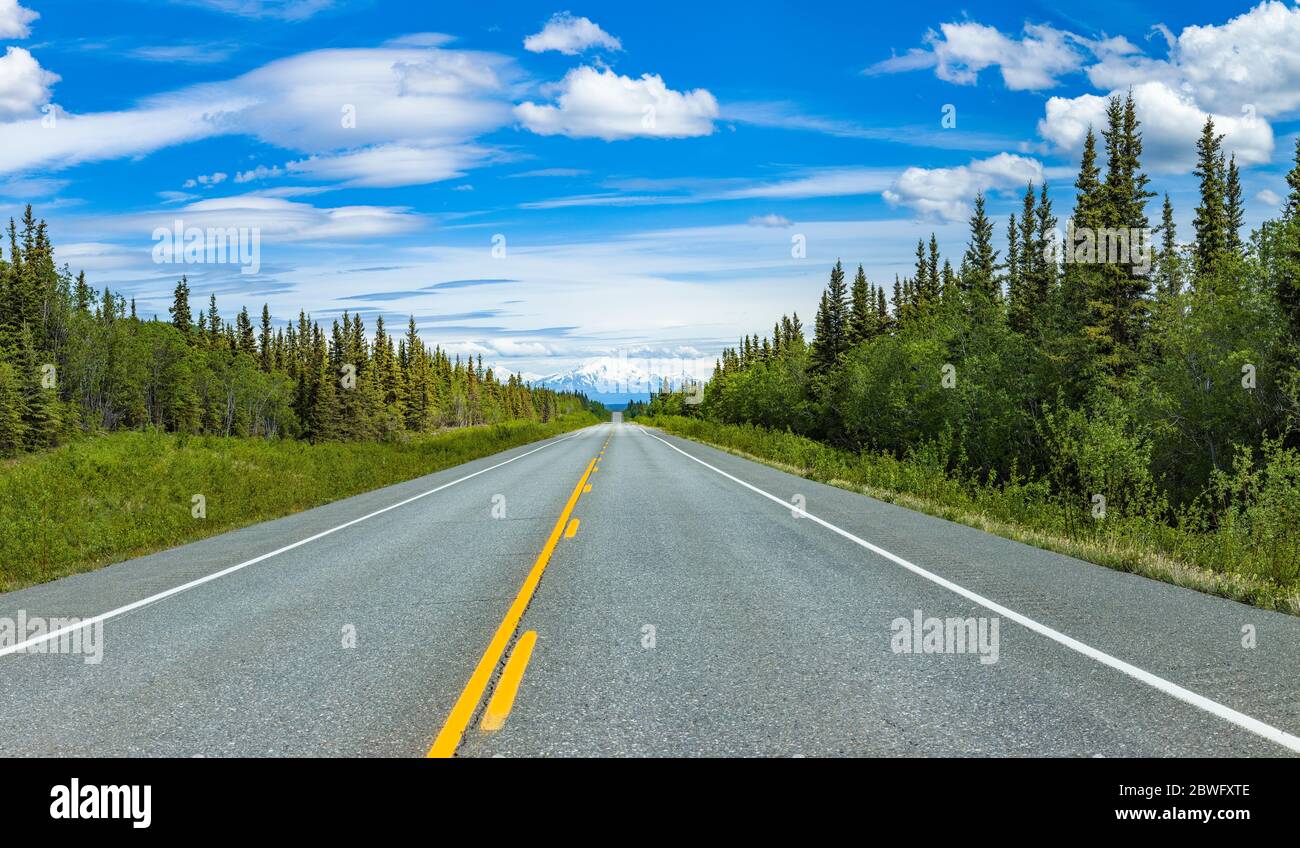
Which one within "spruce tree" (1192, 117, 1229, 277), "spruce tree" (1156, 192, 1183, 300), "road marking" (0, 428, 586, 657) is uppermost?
"spruce tree" (1192, 117, 1229, 277)

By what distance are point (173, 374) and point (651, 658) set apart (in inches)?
3609

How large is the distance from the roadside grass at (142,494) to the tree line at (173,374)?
29.6 metres

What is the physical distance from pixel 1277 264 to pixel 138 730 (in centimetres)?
2919

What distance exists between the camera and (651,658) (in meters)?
5.07

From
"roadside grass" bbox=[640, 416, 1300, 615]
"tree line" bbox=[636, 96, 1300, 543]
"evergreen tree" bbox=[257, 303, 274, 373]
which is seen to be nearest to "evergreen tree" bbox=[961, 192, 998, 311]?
"tree line" bbox=[636, 96, 1300, 543]

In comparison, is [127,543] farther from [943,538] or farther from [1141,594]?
[1141,594]

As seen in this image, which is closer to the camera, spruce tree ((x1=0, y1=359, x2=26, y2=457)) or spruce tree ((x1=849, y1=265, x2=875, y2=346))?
spruce tree ((x1=0, y1=359, x2=26, y2=457))

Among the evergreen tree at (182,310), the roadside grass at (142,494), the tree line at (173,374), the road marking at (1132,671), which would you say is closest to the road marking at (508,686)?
the road marking at (1132,671)

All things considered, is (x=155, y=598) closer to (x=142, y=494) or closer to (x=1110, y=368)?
(x=142, y=494)

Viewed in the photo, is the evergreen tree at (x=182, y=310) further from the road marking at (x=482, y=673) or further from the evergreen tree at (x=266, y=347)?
the road marking at (x=482, y=673)

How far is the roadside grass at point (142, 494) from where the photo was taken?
411 inches

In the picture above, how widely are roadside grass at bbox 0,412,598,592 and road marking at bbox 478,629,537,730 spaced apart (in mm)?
7412

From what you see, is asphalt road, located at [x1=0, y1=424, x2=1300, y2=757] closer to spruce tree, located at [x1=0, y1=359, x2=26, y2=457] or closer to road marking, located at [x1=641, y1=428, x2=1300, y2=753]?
road marking, located at [x1=641, y1=428, x2=1300, y2=753]

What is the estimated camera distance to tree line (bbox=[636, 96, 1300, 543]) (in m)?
18.7
